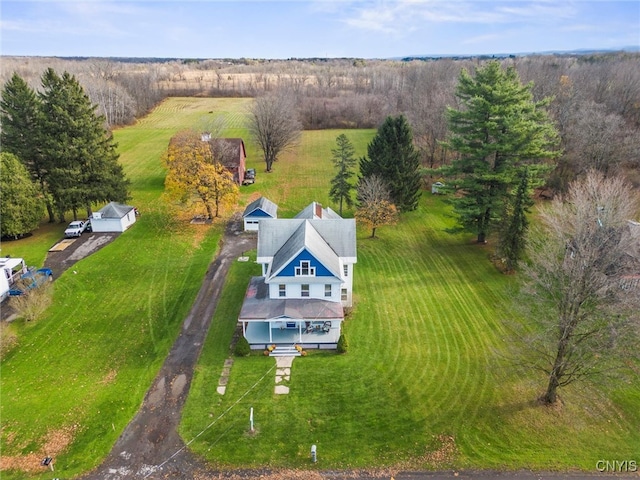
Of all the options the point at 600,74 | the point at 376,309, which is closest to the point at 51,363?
the point at 376,309

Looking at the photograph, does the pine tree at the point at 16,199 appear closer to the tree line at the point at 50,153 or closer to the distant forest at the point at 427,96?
the tree line at the point at 50,153

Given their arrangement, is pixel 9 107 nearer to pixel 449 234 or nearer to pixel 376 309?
pixel 376 309

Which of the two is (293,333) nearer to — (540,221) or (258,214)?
(258,214)

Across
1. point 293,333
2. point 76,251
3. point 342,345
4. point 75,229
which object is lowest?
point 293,333

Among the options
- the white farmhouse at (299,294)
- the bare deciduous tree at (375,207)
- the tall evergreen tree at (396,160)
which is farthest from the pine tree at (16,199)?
the tall evergreen tree at (396,160)

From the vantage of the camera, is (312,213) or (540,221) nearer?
(312,213)

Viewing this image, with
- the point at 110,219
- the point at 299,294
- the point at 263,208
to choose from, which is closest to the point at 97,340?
the point at 299,294

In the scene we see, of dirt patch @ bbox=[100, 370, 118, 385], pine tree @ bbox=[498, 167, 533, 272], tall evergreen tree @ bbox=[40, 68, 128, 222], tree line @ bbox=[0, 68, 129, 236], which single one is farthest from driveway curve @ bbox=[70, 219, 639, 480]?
tall evergreen tree @ bbox=[40, 68, 128, 222]
